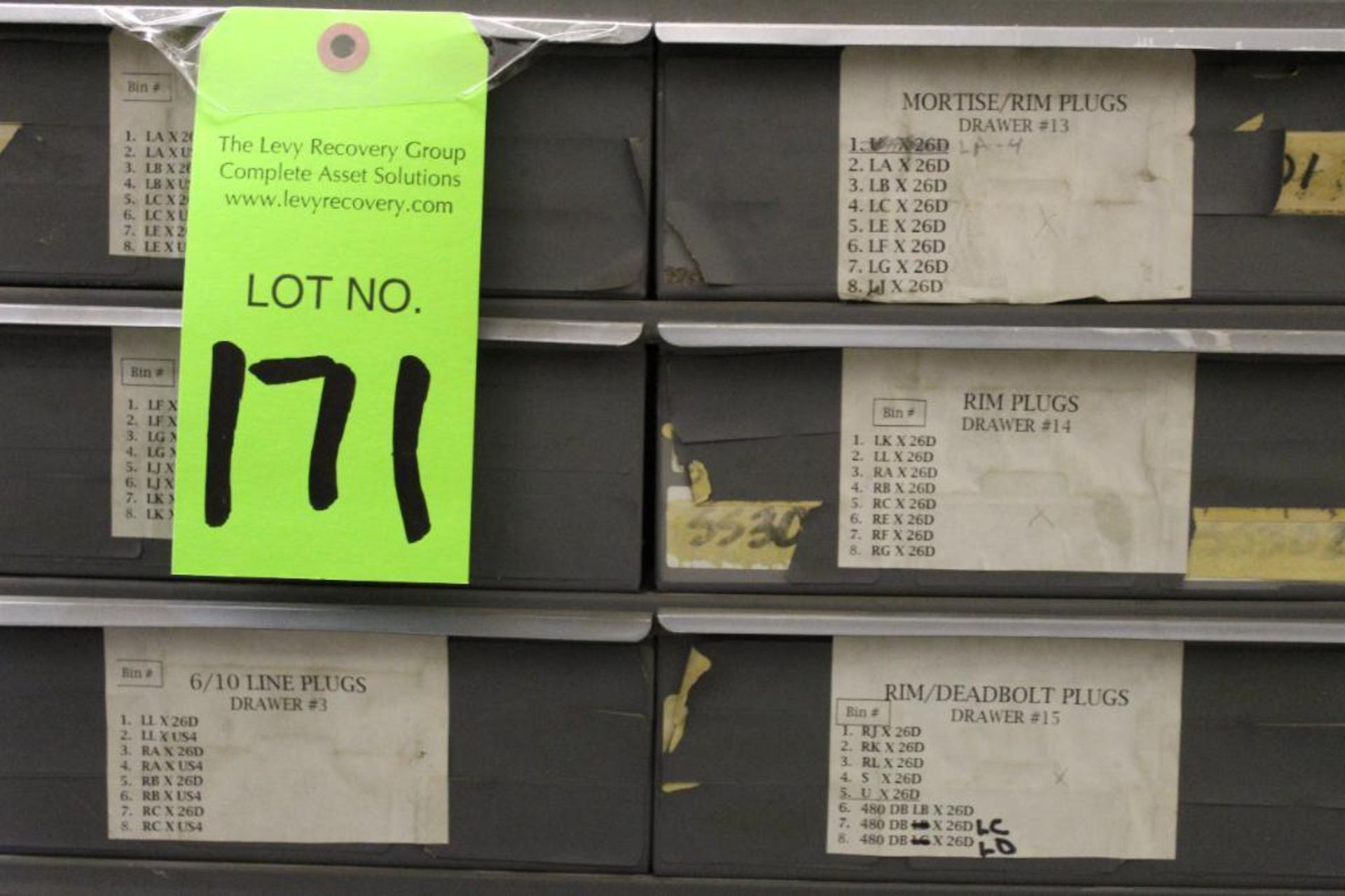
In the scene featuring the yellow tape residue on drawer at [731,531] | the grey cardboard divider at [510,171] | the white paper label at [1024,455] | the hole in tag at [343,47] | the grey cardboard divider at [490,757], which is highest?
the hole in tag at [343,47]

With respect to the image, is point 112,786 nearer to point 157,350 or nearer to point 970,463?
point 157,350

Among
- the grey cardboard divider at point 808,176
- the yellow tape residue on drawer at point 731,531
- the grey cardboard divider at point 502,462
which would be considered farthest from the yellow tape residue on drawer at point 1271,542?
the grey cardboard divider at point 502,462

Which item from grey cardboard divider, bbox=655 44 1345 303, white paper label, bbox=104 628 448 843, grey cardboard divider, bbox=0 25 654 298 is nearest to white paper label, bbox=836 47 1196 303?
grey cardboard divider, bbox=655 44 1345 303

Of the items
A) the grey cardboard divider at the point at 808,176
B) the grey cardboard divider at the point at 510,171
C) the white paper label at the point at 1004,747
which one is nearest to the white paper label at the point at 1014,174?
the grey cardboard divider at the point at 808,176

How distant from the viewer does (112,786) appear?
2.56ft

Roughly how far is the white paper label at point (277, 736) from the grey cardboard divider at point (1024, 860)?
168 mm

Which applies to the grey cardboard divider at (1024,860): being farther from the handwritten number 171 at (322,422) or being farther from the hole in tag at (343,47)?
the hole in tag at (343,47)

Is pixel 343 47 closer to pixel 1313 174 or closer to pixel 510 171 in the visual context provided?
pixel 510 171

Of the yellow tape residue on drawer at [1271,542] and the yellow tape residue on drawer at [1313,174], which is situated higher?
the yellow tape residue on drawer at [1313,174]

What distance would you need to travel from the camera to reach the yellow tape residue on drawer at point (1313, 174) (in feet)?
2.36

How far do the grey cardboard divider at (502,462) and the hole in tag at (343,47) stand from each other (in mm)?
196

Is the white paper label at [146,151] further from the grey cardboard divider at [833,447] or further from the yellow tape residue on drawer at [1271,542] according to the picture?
the yellow tape residue on drawer at [1271,542]

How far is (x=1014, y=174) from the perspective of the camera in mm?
728

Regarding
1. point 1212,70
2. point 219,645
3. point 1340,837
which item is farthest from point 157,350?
point 1340,837
